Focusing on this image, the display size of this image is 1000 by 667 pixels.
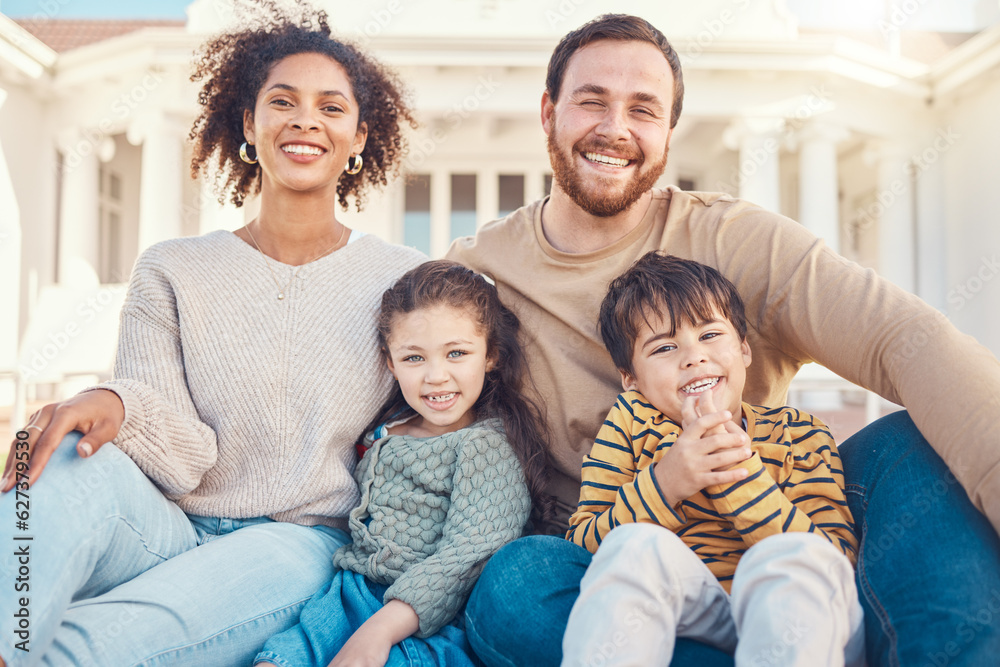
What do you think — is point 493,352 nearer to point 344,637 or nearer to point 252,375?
point 252,375

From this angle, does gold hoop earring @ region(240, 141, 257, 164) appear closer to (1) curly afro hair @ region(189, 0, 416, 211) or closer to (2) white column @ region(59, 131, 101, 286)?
(1) curly afro hair @ region(189, 0, 416, 211)

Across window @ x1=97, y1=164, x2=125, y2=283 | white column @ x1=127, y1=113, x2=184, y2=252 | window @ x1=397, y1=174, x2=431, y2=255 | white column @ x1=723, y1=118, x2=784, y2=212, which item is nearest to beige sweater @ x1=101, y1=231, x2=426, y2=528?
white column @ x1=127, y1=113, x2=184, y2=252

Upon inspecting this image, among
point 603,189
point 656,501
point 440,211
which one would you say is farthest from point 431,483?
point 440,211

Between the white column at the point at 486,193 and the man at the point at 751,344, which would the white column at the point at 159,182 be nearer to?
the white column at the point at 486,193

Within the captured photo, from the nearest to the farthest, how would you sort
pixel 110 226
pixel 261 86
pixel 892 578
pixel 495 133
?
pixel 892 578 → pixel 261 86 → pixel 495 133 → pixel 110 226

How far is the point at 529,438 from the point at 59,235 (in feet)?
27.8

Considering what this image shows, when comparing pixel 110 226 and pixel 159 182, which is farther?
pixel 110 226

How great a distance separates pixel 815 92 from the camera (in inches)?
297

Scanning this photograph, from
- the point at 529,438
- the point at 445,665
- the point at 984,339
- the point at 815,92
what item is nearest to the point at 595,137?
the point at 529,438

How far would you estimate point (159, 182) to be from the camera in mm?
7336

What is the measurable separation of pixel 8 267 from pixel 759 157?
763 cm

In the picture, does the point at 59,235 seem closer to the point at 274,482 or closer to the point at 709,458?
the point at 274,482

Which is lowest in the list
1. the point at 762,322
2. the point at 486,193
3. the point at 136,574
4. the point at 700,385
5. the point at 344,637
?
the point at 344,637

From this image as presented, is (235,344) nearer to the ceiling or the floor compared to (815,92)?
nearer to the floor
